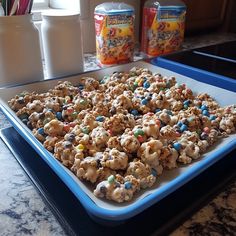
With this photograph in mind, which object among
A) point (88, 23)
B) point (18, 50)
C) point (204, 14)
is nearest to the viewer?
point (18, 50)

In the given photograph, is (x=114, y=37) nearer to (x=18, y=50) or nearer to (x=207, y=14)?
(x=18, y=50)

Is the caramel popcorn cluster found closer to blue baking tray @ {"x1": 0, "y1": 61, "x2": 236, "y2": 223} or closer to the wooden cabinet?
blue baking tray @ {"x1": 0, "y1": 61, "x2": 236, "y2": 223}

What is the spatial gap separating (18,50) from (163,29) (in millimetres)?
513

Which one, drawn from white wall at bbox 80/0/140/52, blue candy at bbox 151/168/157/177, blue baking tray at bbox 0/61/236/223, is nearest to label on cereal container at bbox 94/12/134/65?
white wall at bbox 80/0/140/52

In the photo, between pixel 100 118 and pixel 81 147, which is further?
pixel 100 118

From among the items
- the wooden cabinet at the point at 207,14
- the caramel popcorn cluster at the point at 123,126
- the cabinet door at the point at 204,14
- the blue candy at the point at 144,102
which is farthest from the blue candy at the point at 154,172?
the cabinet door at the point at 204,14

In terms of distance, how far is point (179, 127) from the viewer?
56cm

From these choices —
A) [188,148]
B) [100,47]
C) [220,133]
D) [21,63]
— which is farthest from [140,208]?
[100,47]

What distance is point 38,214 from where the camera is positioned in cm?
43

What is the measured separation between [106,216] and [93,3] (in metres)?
1.03

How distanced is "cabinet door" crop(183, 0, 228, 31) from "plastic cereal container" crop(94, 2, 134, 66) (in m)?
0.56

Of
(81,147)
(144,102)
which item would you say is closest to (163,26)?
(144,102)

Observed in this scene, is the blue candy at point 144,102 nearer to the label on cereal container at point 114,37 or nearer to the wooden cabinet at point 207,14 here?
the label on cereal container at point 114,37

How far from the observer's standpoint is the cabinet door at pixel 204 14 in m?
1.45
